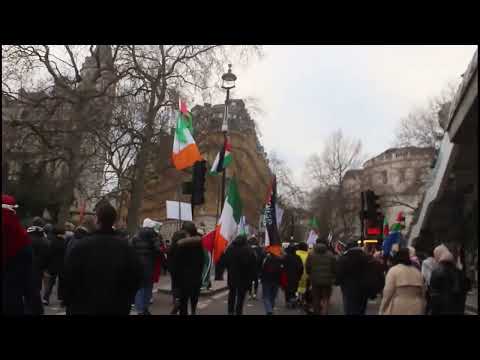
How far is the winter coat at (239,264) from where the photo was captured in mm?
9641

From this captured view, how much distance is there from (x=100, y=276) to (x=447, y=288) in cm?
507

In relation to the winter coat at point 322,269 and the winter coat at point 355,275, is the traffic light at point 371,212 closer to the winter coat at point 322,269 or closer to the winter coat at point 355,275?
the winter coat at point 322,269

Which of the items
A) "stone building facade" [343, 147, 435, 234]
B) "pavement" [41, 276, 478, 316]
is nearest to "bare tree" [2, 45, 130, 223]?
"pavement" [41, 276, 478, 316]

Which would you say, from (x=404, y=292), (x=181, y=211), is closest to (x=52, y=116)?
(x=181, y=211)

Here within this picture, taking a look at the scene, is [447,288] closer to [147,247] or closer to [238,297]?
[238,297]

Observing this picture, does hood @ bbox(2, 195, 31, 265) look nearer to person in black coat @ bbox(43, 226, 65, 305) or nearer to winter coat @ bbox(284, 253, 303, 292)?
person in black coat @ bbox(43, 226, 65, 305)

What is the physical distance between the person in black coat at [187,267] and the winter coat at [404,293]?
10.2 ft

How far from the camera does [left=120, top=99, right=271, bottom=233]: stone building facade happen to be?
107 feet

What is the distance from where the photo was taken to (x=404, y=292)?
22.3ft

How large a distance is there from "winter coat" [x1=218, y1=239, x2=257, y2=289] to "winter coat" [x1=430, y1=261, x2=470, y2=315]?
3.29 m
